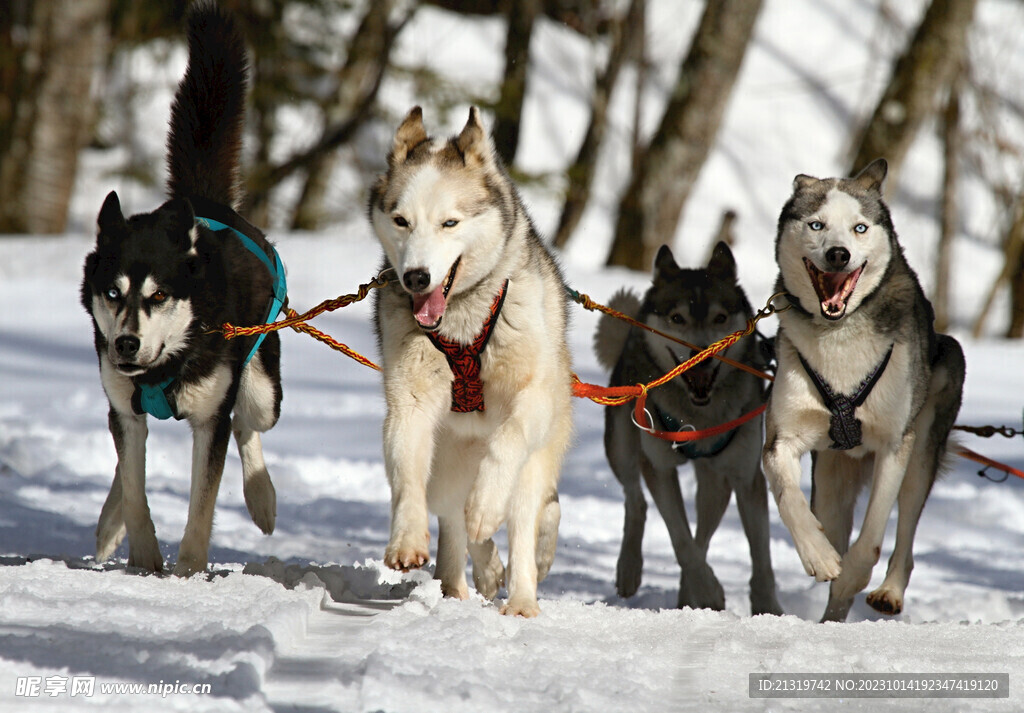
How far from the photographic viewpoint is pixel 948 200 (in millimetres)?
17250

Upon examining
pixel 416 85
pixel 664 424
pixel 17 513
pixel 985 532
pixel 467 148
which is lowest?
pixel 17 513

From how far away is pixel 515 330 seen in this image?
3525 mm

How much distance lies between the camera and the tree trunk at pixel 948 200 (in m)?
16.9

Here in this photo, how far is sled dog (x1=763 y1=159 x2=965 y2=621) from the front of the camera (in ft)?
12.1

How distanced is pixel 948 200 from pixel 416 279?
16.2 metres

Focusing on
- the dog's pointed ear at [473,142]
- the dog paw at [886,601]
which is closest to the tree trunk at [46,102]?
the dog's pointed ear at [473,142]

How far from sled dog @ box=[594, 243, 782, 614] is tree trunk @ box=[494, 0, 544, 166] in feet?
29.3

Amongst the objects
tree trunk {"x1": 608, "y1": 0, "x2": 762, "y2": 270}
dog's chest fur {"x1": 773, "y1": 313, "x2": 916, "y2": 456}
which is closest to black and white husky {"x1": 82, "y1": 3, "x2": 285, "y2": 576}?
dog's chest fur {"x1": 773, "y1": 313, "x2": 916, "y2": 456}

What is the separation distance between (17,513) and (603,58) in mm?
20628

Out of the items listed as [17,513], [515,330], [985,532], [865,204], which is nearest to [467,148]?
[515,330]

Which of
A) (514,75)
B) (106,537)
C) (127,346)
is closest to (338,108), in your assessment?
(514,75)

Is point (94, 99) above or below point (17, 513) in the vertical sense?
above

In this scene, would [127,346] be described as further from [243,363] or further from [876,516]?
[876,516]

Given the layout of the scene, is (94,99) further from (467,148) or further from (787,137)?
(787,137)
